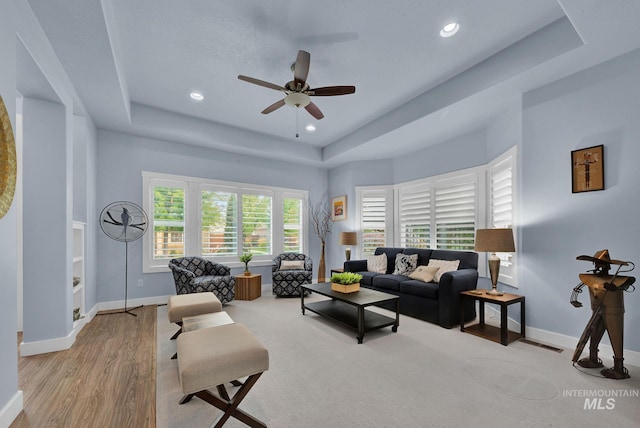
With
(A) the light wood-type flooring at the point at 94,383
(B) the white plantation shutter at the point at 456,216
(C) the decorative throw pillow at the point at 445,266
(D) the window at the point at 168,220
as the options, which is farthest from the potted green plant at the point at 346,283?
(D) the window at the point at 168,220

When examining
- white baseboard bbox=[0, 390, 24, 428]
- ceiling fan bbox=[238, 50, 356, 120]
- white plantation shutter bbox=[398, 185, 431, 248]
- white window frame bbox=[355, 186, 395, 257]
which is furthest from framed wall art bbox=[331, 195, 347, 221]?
white baseboard bbox=[0, 390, 24, 428]

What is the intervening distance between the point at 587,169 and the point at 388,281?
9.13 ft

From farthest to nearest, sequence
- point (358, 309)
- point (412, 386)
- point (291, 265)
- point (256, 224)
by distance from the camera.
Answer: point (256, 224)
point (291, 265)
point (358, 309)
point (412, 386)

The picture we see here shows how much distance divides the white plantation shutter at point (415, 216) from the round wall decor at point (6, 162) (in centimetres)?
537

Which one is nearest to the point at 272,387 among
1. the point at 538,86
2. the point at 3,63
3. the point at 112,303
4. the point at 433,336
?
the point at 433,336

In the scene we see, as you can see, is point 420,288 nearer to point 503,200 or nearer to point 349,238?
point 503,200

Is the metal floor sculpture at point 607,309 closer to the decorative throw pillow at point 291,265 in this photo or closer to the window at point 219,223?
the decorative throw pillow at point 291,265

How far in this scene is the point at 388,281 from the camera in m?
4.55

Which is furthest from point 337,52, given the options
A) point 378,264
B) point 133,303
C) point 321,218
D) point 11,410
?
point 133,303

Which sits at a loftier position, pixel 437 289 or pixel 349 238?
pixel 349 238

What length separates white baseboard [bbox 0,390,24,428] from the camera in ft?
5.94

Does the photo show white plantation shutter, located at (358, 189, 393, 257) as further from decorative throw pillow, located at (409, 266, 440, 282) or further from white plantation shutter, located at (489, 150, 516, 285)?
white plantation shutter, located at (489, 150, 516, 285)

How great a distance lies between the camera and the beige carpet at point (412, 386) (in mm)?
1908

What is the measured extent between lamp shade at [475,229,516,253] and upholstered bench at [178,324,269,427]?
2.91 m
